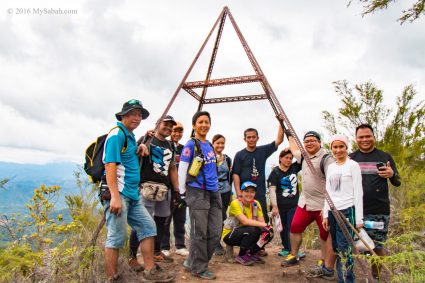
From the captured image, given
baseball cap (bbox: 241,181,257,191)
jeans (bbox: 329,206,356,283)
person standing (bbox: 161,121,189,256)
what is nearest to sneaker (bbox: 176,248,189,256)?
person standing (bbox: 161,121,189,256)

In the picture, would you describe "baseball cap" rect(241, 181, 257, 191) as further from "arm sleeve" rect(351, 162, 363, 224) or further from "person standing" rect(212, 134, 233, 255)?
"arm sleeve" rect(351, 162, 363, 224)

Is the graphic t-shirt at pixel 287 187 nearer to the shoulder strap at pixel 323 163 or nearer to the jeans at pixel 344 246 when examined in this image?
the shoulder strap at pixel 323 163

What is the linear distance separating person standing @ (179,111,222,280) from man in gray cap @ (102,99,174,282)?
1.69 feet

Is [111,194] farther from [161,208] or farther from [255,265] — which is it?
[255,265]

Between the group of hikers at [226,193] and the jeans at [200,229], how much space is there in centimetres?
1

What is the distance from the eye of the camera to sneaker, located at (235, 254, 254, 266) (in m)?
4.63

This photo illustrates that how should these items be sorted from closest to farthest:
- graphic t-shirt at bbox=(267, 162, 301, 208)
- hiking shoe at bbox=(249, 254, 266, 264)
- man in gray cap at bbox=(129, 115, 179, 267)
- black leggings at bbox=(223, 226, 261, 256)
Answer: man in gray cap at bbox=(129, 115, 179, 267)
black leggings at bbox=(223, 226, 261, 256)
hiking shoe at bbox=(249, 254, 266, 264)
graphic t-shirt at bbox=(267, 162, 301, 208)

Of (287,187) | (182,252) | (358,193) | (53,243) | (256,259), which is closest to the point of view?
(358,193)

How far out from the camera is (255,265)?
4.66 m

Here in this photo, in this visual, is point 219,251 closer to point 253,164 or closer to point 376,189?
point 253,164

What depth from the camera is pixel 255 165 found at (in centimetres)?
528

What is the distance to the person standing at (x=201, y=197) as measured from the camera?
395 cm

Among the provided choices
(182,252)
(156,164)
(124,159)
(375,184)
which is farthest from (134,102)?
(375,184)

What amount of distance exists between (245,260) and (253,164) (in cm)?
163
